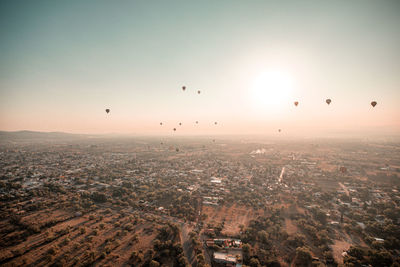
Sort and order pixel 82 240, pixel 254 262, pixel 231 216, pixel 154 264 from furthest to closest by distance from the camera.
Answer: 1. pixel 231 216
2. pixel 82 240
3. pixel 254 262
4. pixel 154 264

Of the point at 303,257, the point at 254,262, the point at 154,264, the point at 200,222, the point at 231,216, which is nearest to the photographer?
the point at 154,264

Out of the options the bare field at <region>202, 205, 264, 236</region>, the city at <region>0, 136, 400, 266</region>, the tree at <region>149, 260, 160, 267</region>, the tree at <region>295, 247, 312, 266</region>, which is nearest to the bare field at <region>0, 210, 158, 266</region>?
the city at <region>0, 136, 400, 266</region>

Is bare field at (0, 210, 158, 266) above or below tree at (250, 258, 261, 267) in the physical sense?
below

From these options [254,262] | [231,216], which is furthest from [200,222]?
[254,262]

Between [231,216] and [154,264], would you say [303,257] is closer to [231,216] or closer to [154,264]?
[231,216]

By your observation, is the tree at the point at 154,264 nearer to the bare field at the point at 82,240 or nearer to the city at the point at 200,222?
the city at the point at 200,222

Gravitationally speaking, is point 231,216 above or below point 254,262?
below

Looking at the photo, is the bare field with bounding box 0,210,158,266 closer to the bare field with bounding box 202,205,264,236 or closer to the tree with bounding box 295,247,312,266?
the bare field with bounding box 202,205,264,236

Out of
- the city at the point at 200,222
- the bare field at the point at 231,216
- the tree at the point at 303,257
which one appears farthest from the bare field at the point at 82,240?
the tree at the point at 303,257

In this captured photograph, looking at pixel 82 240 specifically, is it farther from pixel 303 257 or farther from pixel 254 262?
pixel 303 257

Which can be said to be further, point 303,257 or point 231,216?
point 231,216

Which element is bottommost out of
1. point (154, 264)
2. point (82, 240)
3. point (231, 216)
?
point (82, 240)
